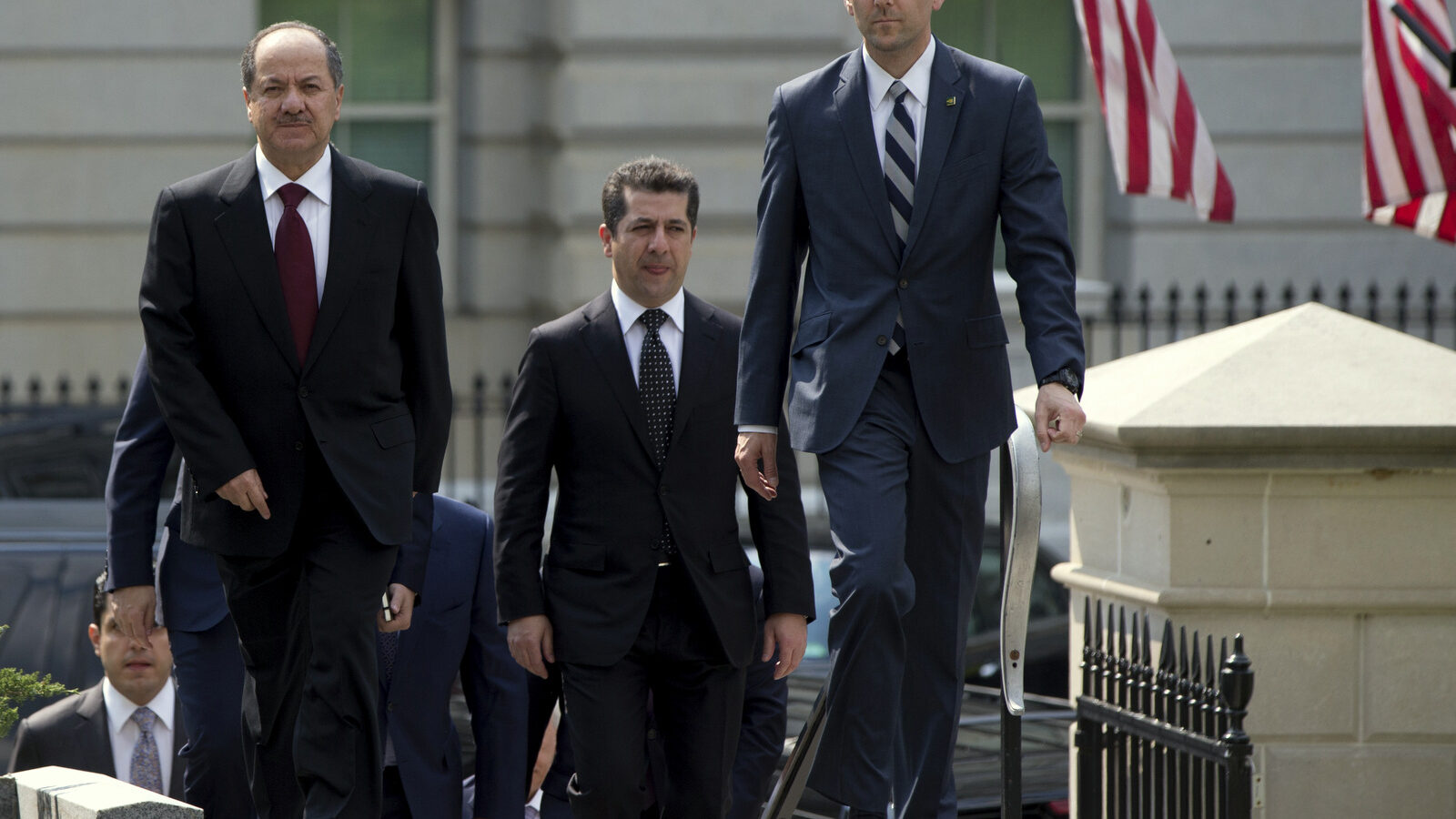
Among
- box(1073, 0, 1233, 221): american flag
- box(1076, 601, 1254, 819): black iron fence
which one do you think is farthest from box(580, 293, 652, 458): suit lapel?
box(1073, 0, 1233, 221): american flag

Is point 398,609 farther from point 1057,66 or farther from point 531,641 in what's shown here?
point 1057,66

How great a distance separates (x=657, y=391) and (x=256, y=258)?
3.83ft

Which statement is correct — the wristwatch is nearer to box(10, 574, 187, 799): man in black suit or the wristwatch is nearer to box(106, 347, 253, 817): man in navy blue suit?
box(106, 347, 253, 817): man in navy blue suit

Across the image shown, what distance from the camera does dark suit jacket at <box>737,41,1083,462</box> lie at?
4414mm

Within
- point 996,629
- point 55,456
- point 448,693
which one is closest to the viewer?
point 448,693

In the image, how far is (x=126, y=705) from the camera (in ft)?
20.1

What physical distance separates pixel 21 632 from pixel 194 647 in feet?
4.84

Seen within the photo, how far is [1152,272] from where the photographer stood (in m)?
13.3

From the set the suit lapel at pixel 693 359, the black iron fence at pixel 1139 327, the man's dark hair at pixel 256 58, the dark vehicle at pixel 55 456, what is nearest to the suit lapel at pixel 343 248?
the man's dark hair at pixel 256 58

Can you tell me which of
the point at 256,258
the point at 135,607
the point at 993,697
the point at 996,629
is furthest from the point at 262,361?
the point at 996,629

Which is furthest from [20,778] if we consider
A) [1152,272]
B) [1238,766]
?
[1152,272]

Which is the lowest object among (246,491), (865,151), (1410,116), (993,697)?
(993,697)

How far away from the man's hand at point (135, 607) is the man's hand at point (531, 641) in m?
0.91

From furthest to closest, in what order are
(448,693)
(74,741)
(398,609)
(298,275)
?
(74,741), (448,693), (398,609), (298,275)
